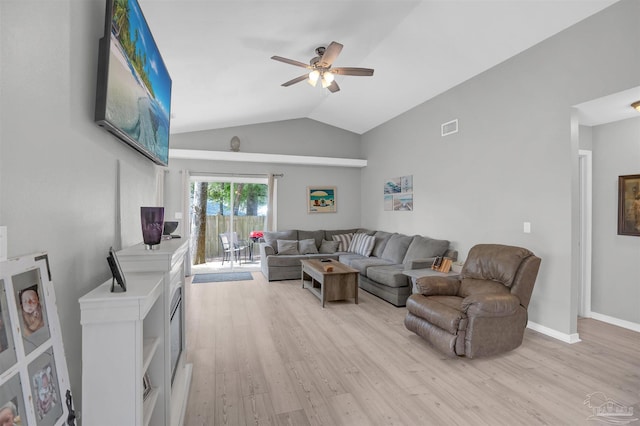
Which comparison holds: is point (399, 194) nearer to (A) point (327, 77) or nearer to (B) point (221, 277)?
(A) point (327, 77)

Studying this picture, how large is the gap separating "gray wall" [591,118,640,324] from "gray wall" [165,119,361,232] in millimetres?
4657

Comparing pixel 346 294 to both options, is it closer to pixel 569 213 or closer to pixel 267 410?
pixel 267 410

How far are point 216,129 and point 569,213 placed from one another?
20.2 feet

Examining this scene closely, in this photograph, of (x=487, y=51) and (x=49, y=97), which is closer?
(x=49, y=97)

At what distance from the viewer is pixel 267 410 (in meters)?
2.13

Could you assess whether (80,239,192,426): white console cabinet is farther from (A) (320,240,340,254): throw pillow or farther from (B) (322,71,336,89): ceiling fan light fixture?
(A) (320,240,340,254): throw pillow

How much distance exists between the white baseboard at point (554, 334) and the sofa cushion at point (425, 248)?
57.0 inches

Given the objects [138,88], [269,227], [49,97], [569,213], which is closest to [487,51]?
[569,213]

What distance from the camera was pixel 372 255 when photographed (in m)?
6.24

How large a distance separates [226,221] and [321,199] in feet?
7.31

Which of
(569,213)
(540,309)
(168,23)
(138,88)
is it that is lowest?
(540,309)

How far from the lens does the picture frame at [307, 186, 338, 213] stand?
7.38m

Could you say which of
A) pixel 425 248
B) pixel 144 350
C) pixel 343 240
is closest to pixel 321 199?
pixel 343 240

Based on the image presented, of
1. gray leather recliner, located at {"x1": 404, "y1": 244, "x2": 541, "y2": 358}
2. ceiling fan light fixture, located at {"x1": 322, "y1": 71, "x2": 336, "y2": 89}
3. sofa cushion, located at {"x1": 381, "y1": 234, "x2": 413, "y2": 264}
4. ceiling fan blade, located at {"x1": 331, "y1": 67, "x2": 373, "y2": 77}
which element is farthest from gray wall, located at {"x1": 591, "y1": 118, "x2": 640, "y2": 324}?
ceiling fan light fixture, located at {"x1": 322, "y1": 71, "x2": 336, "y2": 89}
